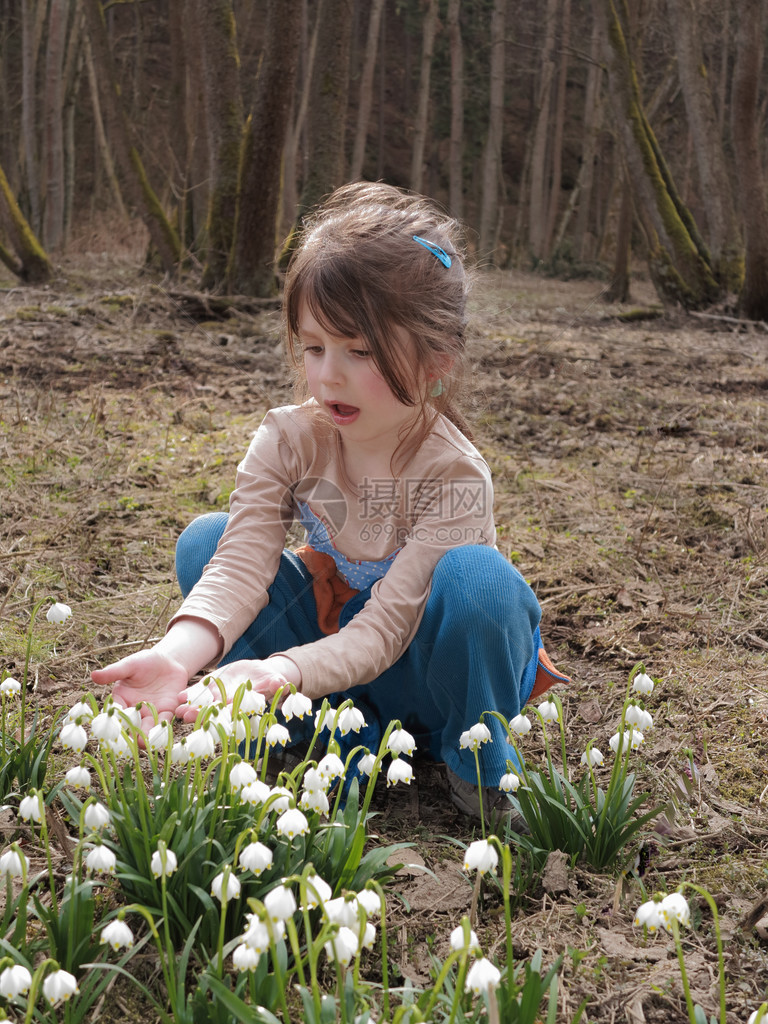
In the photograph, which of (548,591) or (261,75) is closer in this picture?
(548,591)

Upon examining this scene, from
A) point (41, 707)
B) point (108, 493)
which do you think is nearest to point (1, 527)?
point (108, 493)

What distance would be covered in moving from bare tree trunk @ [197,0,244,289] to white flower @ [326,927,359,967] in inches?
341

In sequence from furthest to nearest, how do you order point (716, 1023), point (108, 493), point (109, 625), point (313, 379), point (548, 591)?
point (108, 493)
point (548, 591)
point (109, 625)
point (313, 379)
point (716, 1023)

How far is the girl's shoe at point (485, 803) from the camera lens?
2.23 m

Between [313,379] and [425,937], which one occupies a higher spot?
[313,379]

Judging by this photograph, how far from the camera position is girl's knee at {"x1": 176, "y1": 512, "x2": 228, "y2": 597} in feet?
8.31

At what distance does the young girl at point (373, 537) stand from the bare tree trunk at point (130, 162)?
8445 mm

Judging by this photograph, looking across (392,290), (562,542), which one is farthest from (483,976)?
(562,542)

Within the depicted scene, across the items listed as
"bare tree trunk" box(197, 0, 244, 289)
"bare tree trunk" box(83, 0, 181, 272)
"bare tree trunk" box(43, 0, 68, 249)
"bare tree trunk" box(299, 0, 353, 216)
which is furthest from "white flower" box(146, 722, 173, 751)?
"bare tree trunk" box(43, 0, 68, 249)

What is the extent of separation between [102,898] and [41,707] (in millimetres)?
988

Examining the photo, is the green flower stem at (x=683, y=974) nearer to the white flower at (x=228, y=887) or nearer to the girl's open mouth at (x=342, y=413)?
the white flower at (x=228, y=887)

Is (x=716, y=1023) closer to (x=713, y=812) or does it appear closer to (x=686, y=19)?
(x=713, y=812)

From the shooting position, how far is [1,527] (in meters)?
4.06

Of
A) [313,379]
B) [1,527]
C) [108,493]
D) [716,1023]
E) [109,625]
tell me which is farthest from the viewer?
[108,493]
